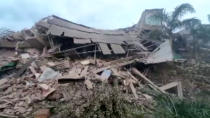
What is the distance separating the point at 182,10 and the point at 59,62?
782cm

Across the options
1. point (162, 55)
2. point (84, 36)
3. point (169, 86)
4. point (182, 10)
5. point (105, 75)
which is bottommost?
point (169, 86)

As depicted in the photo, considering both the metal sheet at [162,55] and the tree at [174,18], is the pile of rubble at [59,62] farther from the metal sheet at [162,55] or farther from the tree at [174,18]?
the tree at [174,18]

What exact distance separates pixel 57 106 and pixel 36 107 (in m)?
0.61

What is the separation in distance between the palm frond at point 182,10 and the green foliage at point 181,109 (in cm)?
729

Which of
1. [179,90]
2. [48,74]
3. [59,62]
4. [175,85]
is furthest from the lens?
[59,62]

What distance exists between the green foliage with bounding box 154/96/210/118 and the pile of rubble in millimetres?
918

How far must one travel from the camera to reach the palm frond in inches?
476

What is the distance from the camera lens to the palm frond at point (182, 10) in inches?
476

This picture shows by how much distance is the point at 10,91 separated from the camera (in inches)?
265

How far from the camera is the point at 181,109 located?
5902mm

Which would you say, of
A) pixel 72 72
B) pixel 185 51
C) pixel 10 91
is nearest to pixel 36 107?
pixel 10 91

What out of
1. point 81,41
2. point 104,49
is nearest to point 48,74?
point 81,41

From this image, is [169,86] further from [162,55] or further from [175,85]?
[162,55]

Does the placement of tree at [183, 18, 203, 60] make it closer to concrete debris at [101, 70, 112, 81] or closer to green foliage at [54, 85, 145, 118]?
concrete debris at [101, 70, 112, 81]
